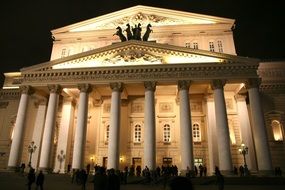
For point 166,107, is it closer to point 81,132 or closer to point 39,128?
point 81,132

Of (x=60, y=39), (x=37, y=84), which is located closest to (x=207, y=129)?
(x=37, y=84)

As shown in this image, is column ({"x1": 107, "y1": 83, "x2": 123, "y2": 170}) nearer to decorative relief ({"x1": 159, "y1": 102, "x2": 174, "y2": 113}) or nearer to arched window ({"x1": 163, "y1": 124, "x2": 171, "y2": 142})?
decorative relief ({"x1": 159, "y1": 102, "x2": 174, "y2": 113})

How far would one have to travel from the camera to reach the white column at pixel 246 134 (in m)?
29.8

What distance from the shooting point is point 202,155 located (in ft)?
108

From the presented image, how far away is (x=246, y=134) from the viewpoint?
30.2 m

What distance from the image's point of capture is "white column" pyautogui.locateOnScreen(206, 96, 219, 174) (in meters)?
29.9

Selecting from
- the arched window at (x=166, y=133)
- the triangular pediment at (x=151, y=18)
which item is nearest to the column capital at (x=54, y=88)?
the triangular pediment at (x=151, y=18)

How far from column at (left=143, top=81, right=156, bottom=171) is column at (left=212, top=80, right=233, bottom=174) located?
6.12 meters

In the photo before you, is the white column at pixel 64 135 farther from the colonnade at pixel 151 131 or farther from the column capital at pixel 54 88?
the column capital at pixel 54 88

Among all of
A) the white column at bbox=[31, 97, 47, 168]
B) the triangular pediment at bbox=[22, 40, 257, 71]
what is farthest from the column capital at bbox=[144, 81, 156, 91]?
the white column at bbox=[31, 97, 47, 168]

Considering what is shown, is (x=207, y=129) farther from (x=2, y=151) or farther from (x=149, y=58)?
(x=2, y=151)

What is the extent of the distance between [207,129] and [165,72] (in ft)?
30.4

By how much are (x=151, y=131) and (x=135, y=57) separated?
8369mm

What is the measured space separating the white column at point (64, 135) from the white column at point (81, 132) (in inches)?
198
